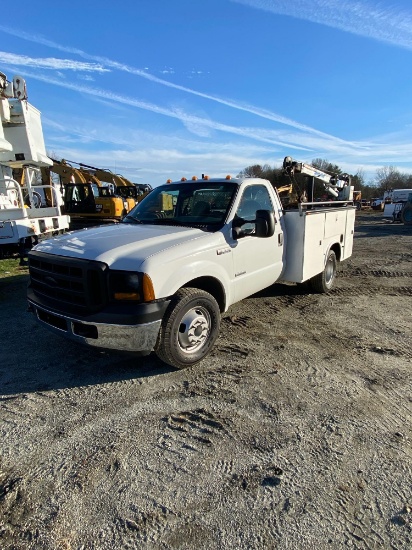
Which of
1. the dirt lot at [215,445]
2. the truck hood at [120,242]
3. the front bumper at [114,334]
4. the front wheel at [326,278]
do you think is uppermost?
the truck hood at [120,242]

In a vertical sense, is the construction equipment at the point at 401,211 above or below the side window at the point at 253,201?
below

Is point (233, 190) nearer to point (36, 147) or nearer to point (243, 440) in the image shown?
point (243, 440)

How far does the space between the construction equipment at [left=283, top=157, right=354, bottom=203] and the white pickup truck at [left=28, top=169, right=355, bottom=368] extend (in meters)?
3.00

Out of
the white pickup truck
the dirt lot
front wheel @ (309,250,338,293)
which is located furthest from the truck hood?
front wheel @ (309,250,338,293)

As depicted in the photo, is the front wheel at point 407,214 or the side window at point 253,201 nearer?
the side window at point 253,201

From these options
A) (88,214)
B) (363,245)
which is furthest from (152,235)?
(88,214)

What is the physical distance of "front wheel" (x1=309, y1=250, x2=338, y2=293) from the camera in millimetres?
6145

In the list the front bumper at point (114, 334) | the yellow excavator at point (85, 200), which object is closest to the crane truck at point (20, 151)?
the front bumper at point (114, 334)

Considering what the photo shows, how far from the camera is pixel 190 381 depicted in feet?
11.1

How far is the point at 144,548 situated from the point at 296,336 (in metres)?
3.08

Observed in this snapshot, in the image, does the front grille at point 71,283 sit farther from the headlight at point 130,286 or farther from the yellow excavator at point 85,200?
the yellow excavator at point 85,200

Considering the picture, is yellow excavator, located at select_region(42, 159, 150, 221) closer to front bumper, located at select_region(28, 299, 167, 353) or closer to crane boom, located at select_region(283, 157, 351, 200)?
crane boom, located at select_region(283, 157, 351, 200)

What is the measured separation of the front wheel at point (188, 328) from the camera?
3.27 meters

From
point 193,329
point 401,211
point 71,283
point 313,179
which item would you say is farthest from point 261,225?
point 401,211
